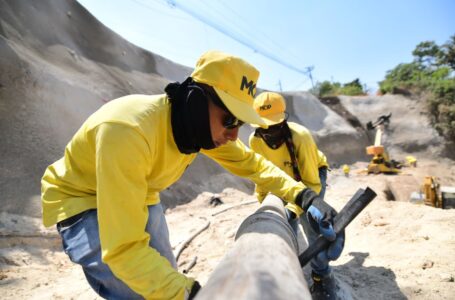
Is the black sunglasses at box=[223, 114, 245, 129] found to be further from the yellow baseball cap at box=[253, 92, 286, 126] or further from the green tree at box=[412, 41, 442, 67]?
the green tree at box=[412, 41, 442, 67]

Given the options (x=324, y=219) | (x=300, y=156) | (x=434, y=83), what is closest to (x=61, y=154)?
(x=300, y=156)

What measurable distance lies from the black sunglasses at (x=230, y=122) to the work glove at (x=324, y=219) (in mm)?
873

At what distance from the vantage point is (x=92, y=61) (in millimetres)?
10938

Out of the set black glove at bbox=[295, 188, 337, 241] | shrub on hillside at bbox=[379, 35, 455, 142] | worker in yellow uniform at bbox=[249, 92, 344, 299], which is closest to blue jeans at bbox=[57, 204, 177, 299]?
black glove at bbox=[295, 188, 337, 241]

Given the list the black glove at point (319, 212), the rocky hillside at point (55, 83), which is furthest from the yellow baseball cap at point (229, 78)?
the rocky hillside at point (55, 83)

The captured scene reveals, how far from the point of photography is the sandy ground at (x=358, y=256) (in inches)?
118

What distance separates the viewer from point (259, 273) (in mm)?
1131

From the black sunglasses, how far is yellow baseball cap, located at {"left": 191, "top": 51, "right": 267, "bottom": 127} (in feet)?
0.25

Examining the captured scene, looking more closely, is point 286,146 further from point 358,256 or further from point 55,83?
point 55,83

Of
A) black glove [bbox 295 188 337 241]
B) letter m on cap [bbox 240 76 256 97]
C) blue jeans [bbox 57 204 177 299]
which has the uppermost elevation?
letter m on cap [bbox 240 76 256 97]

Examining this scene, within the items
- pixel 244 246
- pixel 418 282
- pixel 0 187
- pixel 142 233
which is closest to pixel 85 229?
pixel 142 233

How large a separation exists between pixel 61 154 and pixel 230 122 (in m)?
6.11

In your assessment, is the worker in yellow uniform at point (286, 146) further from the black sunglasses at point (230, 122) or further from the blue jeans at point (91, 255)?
the blue jeans at point (91, 255)

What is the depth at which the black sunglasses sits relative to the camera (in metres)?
1.81
